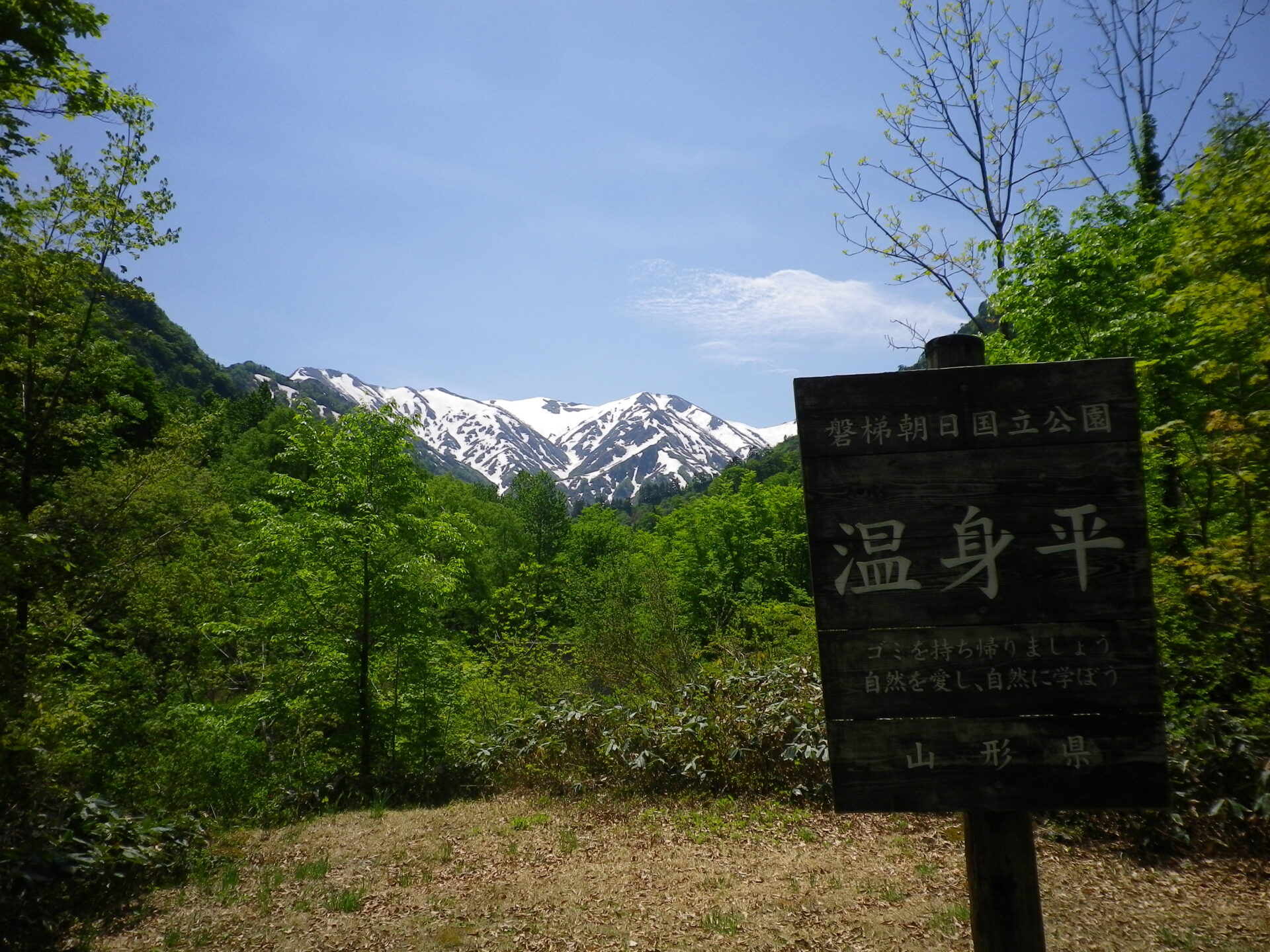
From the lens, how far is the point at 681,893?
18.5ft

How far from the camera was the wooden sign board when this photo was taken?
238 cm

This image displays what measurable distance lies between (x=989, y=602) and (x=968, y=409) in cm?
72

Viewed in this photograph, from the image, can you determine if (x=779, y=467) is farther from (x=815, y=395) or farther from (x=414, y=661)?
→ (x=815, y=395)

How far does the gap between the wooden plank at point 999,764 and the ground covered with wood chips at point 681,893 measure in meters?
3.01

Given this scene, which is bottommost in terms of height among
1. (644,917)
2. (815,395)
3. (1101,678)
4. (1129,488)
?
(644,917)

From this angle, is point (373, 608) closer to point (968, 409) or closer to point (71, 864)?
point (71, 864)

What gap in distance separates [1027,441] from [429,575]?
35.8 ft

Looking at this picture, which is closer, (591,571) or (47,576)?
(47,576)

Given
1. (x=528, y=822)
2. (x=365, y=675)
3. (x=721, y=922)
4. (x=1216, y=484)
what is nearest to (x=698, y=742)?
(x=528, y=822)

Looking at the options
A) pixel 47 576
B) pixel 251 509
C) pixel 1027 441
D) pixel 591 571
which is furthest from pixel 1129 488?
pixel 591 571

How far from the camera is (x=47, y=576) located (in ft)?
22.4

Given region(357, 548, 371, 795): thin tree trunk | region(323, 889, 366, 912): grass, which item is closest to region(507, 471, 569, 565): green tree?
region(357, 548, 371, 795): thin tree trunk

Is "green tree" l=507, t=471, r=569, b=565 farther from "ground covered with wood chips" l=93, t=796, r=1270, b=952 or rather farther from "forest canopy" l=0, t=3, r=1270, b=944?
"ground covered with wood chips" l=93, t=796, r=1270, b=952

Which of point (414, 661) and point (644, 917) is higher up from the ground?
point (414, 661)
